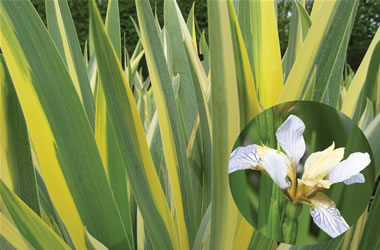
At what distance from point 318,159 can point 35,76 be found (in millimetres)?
192

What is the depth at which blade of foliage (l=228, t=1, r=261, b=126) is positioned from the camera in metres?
0.23

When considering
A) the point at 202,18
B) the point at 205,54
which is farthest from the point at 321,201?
the point at 202,18

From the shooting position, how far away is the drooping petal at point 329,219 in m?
0.20

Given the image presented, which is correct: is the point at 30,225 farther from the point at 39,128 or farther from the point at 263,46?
the point at 263,46

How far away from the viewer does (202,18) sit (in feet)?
13.0

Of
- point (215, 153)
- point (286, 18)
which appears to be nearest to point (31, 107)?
point (215, 153)

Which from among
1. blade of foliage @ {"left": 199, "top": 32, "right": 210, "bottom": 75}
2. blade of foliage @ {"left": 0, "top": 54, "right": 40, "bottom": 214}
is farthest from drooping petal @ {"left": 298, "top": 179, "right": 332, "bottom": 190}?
blade of foliage @ {"left": 199, "top": 32, "right": 210, "bottom": 75}

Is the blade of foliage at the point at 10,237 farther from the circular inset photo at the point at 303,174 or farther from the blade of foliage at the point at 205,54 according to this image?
the blade of foliage at the point at 205,54

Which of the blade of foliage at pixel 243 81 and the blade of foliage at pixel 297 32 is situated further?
the blade of foliage at pixel 297 32

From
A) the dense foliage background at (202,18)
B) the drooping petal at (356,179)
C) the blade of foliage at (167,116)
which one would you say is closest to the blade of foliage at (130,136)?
the blade of foliage at (167,116)

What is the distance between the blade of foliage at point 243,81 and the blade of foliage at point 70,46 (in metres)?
0.20

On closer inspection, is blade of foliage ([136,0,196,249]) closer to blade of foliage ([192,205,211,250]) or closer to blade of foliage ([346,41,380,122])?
blade of foliage ([192,205,211,250])

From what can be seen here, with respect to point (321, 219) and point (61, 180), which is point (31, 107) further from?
point (321, 219)

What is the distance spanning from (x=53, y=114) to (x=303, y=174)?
17 centimetres
